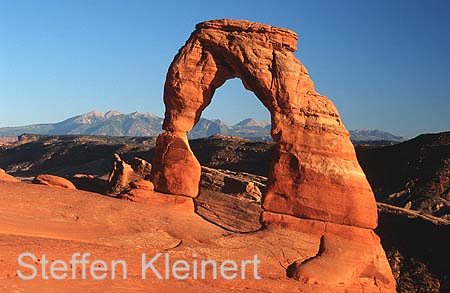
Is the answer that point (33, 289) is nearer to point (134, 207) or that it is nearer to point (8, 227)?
point (8, 227)

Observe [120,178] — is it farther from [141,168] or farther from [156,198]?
[156,198]

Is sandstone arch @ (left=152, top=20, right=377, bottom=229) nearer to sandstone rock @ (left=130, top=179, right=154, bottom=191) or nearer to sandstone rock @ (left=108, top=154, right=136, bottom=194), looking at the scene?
sandstone rock @ (left=130, top=179, right=154, bottom=191)

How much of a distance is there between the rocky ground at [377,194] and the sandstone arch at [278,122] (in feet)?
5.81

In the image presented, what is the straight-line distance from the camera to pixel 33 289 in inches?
409

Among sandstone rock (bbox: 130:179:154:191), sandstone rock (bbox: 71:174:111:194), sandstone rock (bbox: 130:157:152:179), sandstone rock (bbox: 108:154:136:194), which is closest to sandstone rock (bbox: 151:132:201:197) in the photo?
sandstone rock (bbox: 130:179:154:191)

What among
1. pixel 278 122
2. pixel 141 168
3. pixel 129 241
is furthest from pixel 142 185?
pixel 141 168

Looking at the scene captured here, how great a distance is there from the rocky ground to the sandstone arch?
177 centimetres

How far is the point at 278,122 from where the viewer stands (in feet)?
60.3

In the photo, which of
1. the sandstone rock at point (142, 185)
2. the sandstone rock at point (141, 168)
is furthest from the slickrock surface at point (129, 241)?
the sandstone rock at point (141, 168)

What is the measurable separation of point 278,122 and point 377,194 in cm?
4020

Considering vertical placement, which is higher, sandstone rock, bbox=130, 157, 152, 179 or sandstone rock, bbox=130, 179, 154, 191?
sandstone rock, bbox=130, 179, 154, 191

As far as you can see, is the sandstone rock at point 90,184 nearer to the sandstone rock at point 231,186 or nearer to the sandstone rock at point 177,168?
the sandstone rock at point 231,186

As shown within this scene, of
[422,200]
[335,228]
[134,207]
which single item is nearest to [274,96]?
[335,228]

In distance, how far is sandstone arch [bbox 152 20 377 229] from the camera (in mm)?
17438
